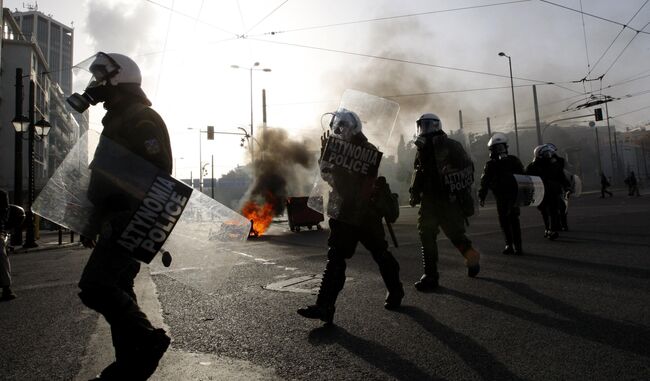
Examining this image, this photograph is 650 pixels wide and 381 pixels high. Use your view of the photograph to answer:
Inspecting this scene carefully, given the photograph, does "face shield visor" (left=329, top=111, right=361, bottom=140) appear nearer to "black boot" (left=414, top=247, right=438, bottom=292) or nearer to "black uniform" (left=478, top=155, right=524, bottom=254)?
"black boot" (left=414, top=247, right=438, bottom=292)

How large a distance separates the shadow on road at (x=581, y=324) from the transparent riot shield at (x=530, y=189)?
10.6 feet

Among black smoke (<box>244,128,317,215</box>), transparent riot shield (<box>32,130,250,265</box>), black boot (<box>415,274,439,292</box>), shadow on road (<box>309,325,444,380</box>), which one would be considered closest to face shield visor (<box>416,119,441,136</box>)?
black boot (<box>415,274,439,292</box>)

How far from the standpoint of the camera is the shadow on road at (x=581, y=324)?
7.93ft

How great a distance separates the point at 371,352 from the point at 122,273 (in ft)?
4.66

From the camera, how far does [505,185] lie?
587 cm

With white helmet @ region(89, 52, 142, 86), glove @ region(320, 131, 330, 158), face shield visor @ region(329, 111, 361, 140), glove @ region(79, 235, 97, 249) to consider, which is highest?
white helmet @ region(89, 52, 142, 86)

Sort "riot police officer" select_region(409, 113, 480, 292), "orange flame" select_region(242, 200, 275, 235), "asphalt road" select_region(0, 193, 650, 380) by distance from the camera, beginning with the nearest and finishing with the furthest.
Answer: "asphalt road" select_region(0, 193, 650, 380), "riot police officer" select_region(409, 113, 480, 292), "orange flame" select_region(242, 200, 275, 235)

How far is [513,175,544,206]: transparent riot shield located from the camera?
6604 millimetres

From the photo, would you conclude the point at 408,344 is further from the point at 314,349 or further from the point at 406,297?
the point at 406,297

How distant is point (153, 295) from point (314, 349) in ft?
8.28

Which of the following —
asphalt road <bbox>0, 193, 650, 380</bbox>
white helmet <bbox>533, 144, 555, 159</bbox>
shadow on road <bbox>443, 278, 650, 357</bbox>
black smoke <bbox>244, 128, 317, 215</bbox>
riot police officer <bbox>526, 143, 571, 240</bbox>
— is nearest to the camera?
asphalt road <bbox>0, 193, 650, 380</bbox>

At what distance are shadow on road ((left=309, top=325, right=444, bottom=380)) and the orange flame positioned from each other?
10.4 metres

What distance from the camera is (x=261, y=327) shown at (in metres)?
3.03

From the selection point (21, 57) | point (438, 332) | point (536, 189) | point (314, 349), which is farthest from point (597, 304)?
point (21, 57)
